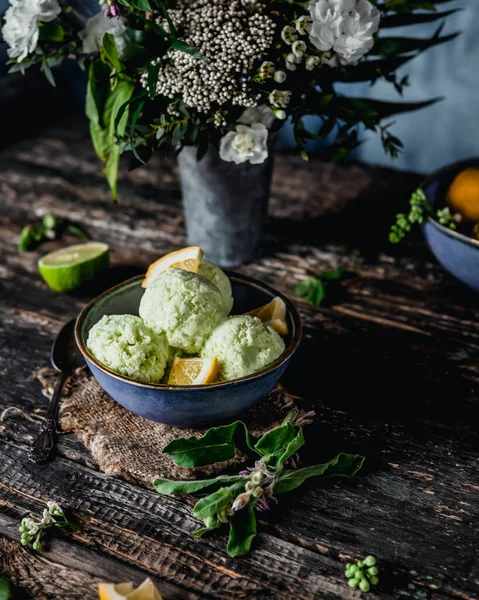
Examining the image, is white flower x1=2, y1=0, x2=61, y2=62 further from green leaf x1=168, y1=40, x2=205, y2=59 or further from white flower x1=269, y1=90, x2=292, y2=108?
white flower x1=269, y1=90, x2=292, y2=108

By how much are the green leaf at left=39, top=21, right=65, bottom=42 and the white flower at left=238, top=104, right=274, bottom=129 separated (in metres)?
0.33

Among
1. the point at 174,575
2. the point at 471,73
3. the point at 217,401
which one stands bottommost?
the point at 174,575

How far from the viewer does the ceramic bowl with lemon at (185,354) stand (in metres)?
0.81

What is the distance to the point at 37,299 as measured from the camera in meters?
1.24

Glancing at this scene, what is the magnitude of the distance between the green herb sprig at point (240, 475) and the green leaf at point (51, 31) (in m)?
0.71

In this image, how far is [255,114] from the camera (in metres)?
1.08

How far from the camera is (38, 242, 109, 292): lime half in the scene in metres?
1.22

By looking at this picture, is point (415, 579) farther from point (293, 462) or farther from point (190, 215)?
point (190, 215)

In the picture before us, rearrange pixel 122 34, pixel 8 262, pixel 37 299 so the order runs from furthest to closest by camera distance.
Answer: pixel 8 262 → pixel 37 299 → pixel 122 34

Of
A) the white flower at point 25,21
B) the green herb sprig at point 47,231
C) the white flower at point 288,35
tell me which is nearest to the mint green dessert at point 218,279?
the white flower at point 288,35

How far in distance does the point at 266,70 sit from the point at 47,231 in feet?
2.22

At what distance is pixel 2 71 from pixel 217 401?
4.92 feet

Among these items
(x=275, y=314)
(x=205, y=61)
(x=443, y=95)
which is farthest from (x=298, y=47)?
(x=443, y=95)

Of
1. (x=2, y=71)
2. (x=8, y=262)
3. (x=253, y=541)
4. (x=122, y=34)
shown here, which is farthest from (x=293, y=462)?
(x=2, y=71)
